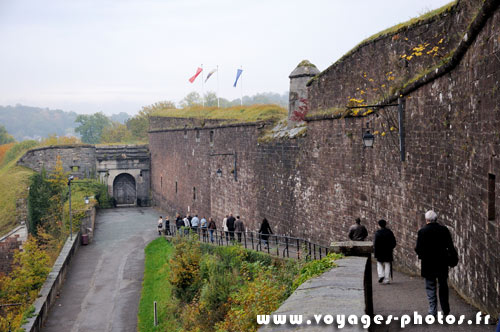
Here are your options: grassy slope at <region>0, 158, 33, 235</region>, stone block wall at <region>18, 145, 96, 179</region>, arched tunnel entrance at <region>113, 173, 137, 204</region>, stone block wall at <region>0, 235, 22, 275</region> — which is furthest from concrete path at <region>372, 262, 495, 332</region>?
stone block wall at <region>18, 145, 96, 179</region>

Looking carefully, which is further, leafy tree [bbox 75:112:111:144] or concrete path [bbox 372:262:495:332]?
leafy tree [bbox 75:112:111:144]

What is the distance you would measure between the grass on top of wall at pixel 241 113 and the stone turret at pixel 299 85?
95.4 inches

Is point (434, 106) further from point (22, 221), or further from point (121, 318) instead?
point (22, 221)

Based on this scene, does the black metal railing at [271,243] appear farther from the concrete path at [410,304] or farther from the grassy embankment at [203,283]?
the concrete path at [410,304]

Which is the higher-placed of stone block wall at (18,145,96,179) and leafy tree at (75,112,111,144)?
leafy tree at (75,112,111,144)

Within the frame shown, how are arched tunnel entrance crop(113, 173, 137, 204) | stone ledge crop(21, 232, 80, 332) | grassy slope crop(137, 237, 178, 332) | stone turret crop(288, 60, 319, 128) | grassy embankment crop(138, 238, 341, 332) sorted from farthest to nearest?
arched tunnel entrance crop(113, 173, 137, 204), stone turret crop(288, 60, 319, 128), grassy slope crop(137, 237, 178, 332), stone ledge crop(21, 232, 80, 332), grassy embankment crop(138, 238, 341, 332)

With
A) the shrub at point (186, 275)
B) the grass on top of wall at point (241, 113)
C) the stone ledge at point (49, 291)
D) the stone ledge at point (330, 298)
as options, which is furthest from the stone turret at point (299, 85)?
the stone ledge at point (330, 298)

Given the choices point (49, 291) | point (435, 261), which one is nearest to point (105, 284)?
point (49, 291)

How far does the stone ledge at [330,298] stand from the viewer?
4910 millimetres

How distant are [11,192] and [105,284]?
1633 centimetres

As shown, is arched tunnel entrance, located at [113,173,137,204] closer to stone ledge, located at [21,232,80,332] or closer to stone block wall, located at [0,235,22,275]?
stone block wall, located at [0,235,22,275]

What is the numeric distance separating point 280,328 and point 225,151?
22509 mm

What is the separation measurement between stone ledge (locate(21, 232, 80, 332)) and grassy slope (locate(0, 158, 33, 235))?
744 cm

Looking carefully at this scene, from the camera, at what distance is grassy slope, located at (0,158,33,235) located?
33.1m
